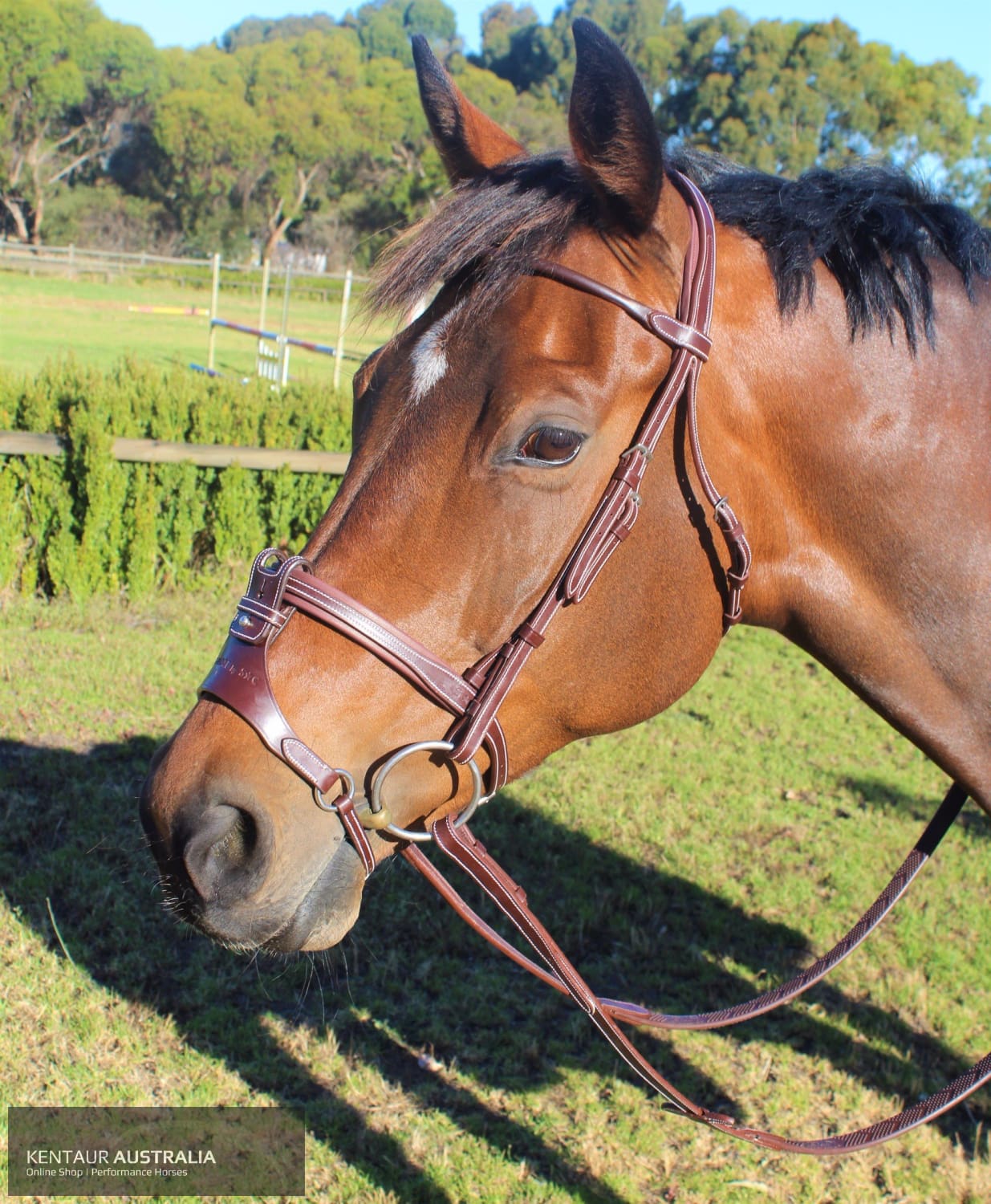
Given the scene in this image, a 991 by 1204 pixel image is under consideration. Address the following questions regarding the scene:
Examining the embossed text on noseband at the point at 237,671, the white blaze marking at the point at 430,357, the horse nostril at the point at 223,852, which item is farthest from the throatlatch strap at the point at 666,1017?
the white blaze marking at the point at 430,357

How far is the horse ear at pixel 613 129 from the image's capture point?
147 centimetres

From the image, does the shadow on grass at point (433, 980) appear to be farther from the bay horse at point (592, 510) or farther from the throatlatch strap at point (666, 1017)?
the bay horse at point (592, 510)

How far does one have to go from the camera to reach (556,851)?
461 centimetres

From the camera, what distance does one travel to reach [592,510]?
1.62 metres

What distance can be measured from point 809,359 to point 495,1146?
2.62 meters

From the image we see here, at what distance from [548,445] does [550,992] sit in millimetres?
2864

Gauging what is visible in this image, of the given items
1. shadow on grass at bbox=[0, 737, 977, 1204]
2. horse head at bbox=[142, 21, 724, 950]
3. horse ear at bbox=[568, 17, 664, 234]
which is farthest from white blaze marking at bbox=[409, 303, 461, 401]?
shadow on grass at bbox=[0, 737, 977, 1204]

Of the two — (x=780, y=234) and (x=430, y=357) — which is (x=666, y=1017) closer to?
(x=430, y=357)

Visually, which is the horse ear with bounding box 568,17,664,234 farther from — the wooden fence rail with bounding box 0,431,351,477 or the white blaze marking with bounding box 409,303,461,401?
the wooden fence rail with bounding box 0,431,351,477

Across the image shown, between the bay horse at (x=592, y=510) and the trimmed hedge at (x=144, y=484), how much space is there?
580cm

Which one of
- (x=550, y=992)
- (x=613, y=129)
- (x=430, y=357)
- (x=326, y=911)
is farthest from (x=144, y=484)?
(x=613, y=129)

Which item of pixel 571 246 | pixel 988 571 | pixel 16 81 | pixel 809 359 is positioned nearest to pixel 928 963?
pixel 988 571

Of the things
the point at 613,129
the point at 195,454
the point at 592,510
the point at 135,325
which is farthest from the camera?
the point at 135,325

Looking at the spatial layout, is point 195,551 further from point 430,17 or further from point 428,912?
point 430,17
